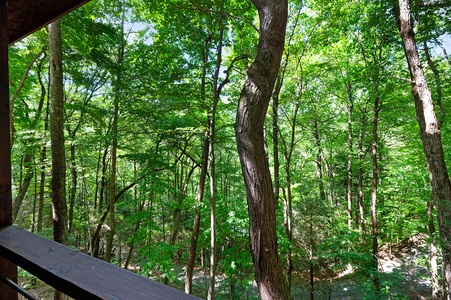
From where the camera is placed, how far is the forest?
12.0 feet

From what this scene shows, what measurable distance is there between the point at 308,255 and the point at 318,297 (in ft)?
6.62

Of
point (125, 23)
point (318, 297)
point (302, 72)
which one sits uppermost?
point (125, 23)

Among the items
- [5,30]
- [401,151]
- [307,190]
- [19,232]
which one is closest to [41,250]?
[19,232]

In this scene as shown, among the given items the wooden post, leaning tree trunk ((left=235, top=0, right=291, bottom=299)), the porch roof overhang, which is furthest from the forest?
the wooden post

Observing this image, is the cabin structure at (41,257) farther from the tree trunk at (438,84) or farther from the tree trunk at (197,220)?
the tree trunk at (438,84)

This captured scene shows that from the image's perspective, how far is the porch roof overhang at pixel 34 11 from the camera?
3.84 feet

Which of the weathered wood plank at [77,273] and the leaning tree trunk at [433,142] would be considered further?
the leaning tree trunk at [433,142]

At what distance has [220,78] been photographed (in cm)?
686

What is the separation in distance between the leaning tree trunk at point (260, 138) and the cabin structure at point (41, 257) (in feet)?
4.18

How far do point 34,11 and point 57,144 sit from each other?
3030 millimetres

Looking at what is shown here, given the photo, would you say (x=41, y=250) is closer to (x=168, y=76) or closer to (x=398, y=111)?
(x=168, y=76)

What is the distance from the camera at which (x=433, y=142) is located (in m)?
4.10

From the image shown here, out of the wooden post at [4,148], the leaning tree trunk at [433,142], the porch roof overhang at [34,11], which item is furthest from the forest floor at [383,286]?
the porch roof overhang at [34,11]

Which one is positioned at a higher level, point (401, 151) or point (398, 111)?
point (398, 111)
